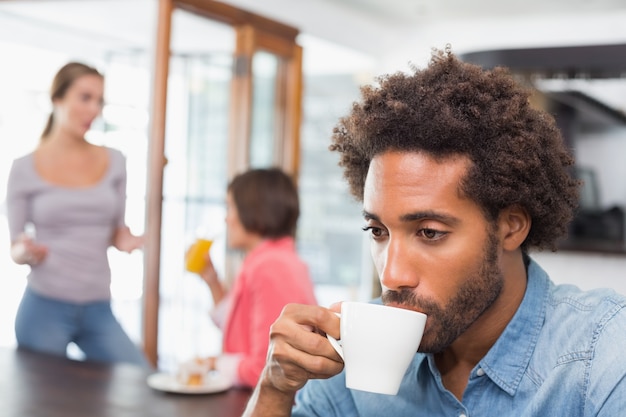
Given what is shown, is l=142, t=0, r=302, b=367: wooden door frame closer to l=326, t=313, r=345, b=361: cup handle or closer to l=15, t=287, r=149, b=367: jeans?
l=15, t=287, r=149, b=367: jeans

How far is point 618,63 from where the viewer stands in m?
3.62

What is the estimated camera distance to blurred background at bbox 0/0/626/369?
416 centimetres

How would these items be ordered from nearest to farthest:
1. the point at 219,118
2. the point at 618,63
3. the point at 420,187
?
the point at 420,187, the point at 618,63, the point at 219,118

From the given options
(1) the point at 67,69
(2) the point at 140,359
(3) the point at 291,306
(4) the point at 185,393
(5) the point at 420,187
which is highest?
(1) the point at 67,69

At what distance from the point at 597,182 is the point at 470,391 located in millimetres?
5770

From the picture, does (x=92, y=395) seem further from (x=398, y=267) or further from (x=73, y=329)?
(x=73, y=329)

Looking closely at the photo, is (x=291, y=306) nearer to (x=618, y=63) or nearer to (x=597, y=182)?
(x=618, y=63)

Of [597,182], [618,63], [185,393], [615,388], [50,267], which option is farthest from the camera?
[597,182]

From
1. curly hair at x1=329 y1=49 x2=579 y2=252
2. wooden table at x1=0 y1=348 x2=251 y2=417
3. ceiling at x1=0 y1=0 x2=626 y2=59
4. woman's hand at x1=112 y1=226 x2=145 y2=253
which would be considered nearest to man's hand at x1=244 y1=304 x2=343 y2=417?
curly hair at x1=329 y1=49 x2=579 y2=252

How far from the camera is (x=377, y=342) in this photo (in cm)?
86

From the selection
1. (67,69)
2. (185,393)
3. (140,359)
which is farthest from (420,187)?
(67,69)

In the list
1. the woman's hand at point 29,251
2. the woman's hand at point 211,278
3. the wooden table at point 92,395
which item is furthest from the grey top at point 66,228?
the wooden table at point 92,395

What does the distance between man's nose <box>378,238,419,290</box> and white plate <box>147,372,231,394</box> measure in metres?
0.71

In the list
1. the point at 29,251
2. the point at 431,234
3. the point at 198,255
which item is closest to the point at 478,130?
the point at 431,234
